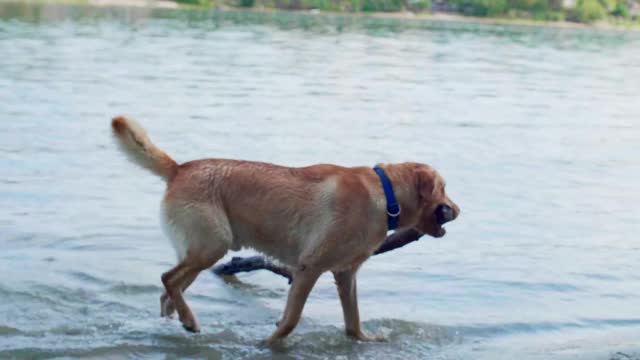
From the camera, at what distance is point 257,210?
8.22 meters

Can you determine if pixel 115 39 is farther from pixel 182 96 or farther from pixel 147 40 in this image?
pixel 182 96

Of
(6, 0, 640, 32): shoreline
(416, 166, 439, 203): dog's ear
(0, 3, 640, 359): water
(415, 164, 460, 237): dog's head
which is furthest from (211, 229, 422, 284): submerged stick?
(6, 0, 640, 32): shoreline

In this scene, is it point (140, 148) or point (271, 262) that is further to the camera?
point (271, 262)

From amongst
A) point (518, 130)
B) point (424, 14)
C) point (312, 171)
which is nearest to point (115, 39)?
point (518, 130)

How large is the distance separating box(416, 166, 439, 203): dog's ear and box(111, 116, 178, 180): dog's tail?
A: 177 cm

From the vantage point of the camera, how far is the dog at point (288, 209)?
8.13 meters

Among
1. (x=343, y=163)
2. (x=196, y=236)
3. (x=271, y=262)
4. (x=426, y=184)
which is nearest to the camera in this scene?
(x=196, y=236)

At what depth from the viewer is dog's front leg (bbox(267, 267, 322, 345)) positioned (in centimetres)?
820

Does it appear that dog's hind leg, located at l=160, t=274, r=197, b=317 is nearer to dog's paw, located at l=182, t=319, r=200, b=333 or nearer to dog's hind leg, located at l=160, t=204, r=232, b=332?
dog's paw, located at l=182, t=319, r=200, b=333

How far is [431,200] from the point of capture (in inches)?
328

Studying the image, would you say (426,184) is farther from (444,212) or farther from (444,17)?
(444,17)

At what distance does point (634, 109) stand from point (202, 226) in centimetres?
2446

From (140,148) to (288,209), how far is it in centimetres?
115

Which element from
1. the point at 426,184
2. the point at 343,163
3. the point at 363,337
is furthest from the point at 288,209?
the point at 343,163
